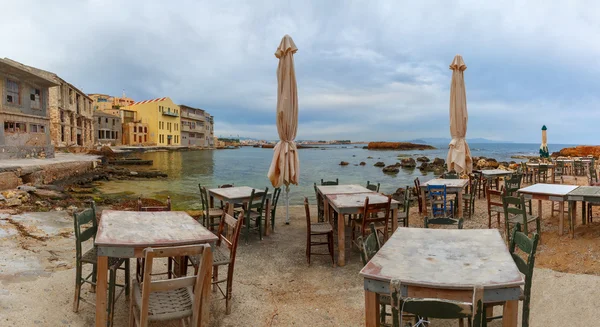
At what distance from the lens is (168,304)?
304 cm

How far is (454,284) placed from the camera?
221cm

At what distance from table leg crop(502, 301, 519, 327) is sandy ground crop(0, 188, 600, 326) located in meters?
1.49

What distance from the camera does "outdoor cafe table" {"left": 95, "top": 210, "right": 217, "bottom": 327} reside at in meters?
3.07

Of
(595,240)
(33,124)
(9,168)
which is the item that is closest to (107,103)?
(33,124)

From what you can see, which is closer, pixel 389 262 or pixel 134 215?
pixel 389 262

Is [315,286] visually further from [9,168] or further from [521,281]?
[9,168]

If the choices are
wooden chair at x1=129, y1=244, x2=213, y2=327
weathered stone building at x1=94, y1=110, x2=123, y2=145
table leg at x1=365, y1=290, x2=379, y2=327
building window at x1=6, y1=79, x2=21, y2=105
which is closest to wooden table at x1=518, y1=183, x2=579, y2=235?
table leg at x1=365, y1=290, x2=379, y2=327

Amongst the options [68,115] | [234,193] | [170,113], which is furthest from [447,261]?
A: [170,113]

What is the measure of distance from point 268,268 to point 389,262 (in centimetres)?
316

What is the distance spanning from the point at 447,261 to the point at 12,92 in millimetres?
27095

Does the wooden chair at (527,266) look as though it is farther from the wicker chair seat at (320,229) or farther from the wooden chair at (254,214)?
the wooden chair at (254,214)

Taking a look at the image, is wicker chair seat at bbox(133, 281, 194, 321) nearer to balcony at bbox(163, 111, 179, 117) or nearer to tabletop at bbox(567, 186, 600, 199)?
tabletop at bbox(567, 186, 600, 199)

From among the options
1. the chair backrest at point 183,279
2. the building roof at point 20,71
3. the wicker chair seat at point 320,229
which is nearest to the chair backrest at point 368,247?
the chair backrest at point 183,279

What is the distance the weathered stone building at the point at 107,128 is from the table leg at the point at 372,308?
2489 inches
